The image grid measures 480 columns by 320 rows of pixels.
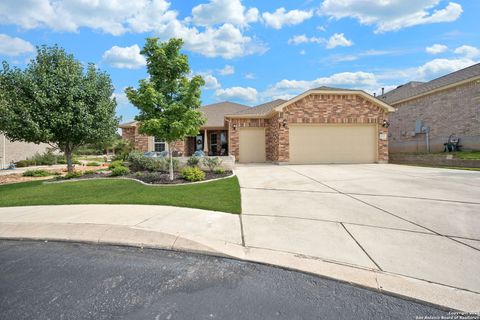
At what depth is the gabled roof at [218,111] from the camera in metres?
20.6

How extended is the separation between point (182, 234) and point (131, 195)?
3673 millimetres

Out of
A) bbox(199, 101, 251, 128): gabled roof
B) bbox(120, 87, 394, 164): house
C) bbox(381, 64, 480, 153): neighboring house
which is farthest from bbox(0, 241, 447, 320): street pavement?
bbox(381, 64, 480, 153): neighboring house

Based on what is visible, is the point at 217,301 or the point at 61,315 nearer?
the point at 61,315

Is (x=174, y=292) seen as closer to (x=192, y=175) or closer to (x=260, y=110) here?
(x=192, y=175)

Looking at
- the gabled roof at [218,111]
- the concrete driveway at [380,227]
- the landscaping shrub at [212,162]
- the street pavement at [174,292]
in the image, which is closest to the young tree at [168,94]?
the landscaping shrub at [212,162]

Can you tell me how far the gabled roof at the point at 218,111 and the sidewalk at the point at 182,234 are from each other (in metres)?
15.0

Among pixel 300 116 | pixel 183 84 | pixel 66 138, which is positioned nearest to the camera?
pixel 183 84

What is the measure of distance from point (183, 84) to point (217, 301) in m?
7.99

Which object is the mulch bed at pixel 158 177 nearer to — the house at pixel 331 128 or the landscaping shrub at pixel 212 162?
the landscaping shrub at pixel 212 162

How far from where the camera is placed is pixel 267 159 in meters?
18.4

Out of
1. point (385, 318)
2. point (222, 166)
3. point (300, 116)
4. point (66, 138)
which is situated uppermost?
point (300, 116)

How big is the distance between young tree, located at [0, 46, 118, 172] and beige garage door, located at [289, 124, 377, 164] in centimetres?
1098

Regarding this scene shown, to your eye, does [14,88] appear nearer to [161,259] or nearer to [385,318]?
[161,259]

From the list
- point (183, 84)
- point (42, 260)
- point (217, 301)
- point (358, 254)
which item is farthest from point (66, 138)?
point (358, 254)
